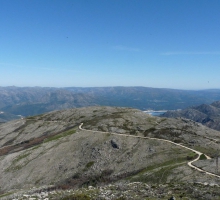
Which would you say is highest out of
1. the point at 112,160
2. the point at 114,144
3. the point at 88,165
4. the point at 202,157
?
the point at 202,157

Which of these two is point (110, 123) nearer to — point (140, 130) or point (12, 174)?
point (140, 130)

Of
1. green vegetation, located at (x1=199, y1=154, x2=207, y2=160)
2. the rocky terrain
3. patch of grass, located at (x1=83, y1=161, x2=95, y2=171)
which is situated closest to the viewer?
the rocky terrain

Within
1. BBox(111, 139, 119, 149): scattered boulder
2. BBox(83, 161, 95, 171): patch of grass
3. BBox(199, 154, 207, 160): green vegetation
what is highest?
BBox(199, 154, 207, 160): green vegetation

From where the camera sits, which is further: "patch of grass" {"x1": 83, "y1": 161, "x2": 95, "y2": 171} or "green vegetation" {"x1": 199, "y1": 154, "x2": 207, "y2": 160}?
"patch of grass" {"x1": 83, "y1": 161, "x2": 95, "y2": 171}

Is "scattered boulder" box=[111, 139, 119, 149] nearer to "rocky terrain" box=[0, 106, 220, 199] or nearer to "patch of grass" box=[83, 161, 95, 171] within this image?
"rocky terrain" box=[0, 106, 220, 199]

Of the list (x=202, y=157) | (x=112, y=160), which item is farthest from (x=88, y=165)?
(x=202, y=157)

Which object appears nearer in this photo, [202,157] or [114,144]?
[202,157]

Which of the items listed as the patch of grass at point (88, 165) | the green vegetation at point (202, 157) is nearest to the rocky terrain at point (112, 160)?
the patch of grass at point (88, 165)

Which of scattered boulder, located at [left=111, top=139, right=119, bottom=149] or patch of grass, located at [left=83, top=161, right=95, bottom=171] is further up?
scattered boulder, located at [left=111, top=139, right=119, bottom=149]

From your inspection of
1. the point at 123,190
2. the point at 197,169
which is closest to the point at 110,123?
the point at 197,169

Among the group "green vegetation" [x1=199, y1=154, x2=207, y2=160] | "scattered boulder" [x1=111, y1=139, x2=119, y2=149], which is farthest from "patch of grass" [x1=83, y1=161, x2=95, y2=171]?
"green vegetation" [x1=199, y1=154, x2=207, y2=160]

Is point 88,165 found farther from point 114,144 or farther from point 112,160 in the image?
point 114,144
